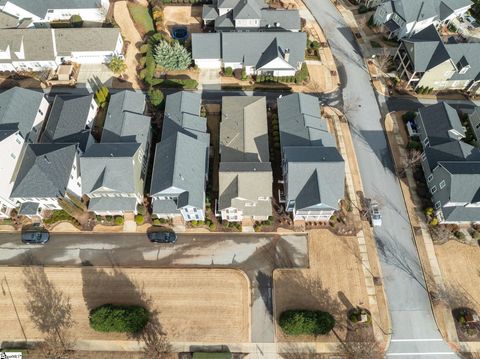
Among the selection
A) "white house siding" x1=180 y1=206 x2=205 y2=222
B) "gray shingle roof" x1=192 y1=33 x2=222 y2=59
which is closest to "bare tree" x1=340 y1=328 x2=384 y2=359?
"white house siding" x1=180 y1=206 x2=205 y2=222

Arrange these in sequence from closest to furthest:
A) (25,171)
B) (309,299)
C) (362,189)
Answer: (309,299) < (25,171) < (362,189)

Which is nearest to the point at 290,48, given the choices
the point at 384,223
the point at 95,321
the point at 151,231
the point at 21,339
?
the point at 384,223

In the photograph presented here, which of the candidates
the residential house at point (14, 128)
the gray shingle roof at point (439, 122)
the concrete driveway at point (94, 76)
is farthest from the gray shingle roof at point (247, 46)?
the residential house at point (14, 128)

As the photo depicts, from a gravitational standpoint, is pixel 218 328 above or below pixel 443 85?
below

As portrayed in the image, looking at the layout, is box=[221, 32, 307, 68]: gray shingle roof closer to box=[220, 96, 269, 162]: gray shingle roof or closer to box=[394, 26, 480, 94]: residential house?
box=[220, 96, 269, 162]: gray shingle roof

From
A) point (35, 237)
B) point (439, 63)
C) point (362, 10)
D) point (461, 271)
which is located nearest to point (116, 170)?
point (35, 237)

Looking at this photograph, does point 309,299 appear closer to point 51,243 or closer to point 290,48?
point 51,243
